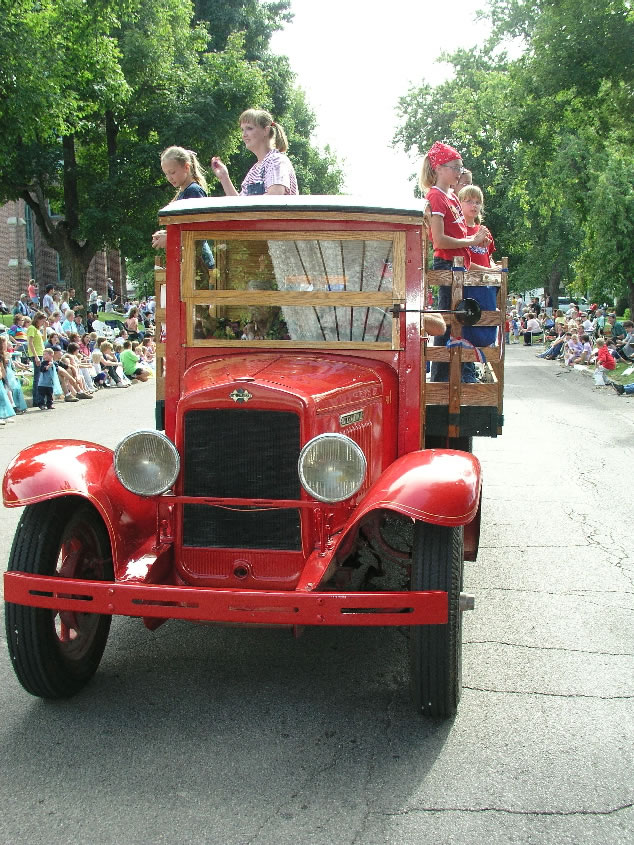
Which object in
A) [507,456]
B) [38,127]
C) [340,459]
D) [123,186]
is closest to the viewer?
[340,459]

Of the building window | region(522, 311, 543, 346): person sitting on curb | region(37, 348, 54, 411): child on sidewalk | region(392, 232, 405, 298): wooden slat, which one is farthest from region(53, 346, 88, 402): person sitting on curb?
region(522, 311, 543, 346): person sitting on curb

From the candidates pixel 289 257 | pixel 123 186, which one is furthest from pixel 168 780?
pixel 123 186

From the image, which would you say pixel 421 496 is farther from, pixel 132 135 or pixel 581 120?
pixel 132 135

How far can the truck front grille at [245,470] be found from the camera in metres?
3.71

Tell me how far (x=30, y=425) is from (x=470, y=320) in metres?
9.50

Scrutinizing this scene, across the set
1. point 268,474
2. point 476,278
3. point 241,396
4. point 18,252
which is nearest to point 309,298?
point 241,396

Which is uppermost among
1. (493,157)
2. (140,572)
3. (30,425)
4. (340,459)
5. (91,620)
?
(493,157)

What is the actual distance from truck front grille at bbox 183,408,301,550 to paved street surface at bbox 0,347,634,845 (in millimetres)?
641

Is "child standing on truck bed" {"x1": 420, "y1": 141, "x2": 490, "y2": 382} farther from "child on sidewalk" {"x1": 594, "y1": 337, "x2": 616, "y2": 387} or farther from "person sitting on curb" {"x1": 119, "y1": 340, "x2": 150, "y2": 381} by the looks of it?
"person sitting on curb" {"x1": 119, "y1": 340, "x2": 150, "y2": 381}

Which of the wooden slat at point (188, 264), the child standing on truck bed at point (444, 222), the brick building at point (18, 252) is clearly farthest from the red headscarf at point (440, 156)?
the brick building at point (18, 252)

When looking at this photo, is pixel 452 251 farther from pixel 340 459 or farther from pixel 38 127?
pixel 38 127

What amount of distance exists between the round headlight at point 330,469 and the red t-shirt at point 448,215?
2450 millimetres

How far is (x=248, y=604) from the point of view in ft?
10.9

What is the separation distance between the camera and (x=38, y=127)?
55.7ft
